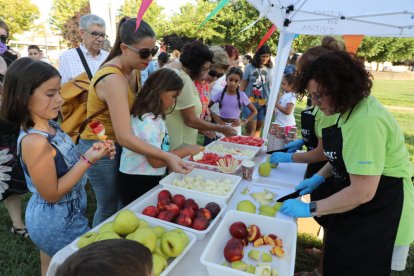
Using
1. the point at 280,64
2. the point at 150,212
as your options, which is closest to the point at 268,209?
the point at 150,212

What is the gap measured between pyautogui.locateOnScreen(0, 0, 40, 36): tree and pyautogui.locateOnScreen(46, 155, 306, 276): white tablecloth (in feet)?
88.2

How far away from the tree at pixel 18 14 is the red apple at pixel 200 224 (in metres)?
27.3

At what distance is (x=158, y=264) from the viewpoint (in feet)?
3.55

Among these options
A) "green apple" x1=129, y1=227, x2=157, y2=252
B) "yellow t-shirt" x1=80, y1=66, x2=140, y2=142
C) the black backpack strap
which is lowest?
"green apple" x1=129, y1=227, x2=157, y2=252

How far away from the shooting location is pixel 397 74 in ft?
123

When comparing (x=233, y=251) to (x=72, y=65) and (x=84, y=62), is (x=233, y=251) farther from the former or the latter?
(x=72, y=65)

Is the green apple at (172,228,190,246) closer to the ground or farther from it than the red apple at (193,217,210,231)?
farther from it

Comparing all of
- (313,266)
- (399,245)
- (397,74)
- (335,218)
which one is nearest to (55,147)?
(335,218)

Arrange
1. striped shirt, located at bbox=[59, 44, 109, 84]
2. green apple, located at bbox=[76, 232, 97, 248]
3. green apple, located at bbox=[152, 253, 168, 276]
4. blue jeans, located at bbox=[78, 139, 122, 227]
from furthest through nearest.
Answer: striped shirt, located at bbox=[59, 44, 109, 84] → blue jeans, located at bbox=[78, 139, 122, 227] → green apple, located at bbox=[76, 232, 97, 248] → green apple, located at bbox=[152, 253, 168, 276]

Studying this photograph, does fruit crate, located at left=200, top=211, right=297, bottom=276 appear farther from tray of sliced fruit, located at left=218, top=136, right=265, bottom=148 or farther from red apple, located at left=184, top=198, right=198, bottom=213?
tray of sliced fruit, located at left=218, top=136, right=265, bottom=148

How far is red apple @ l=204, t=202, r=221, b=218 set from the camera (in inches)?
61.2

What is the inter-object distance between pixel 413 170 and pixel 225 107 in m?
3.02

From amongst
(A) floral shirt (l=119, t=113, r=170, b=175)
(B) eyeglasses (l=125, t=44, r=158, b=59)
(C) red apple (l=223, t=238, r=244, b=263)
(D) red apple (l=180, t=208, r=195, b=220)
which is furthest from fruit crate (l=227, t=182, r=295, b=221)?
(B) eyeglasses (l=125, t=44, r=158, b=59)

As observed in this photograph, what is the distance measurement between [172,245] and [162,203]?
423 mm
